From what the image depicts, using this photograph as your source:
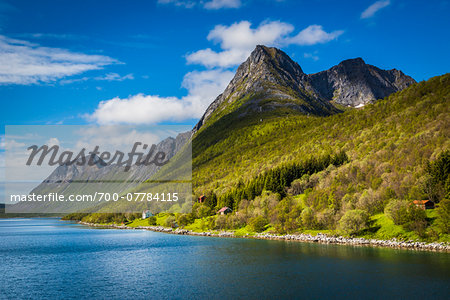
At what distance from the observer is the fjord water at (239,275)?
43875mm

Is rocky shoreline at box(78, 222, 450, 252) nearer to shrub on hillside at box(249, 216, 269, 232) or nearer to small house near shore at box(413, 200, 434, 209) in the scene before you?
shrub on hillside at box(249, 216, 269, 232)

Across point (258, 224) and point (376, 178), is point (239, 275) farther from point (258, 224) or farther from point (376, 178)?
point (376, 178)

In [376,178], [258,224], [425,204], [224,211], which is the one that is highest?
[376,178]

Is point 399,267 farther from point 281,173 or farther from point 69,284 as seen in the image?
point 281,173

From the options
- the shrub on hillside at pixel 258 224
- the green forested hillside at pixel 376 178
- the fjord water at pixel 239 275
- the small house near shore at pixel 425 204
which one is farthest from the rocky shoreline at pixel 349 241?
the small house near shore at pixel 425 204

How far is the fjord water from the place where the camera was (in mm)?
43875

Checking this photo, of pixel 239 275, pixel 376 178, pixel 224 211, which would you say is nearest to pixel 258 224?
pixel 224 211

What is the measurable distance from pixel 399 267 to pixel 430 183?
4378cm

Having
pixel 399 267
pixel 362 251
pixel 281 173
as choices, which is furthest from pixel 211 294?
pixel 281 173

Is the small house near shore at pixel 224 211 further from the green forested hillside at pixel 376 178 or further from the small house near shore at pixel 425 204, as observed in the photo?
the small house near shore at pixel 425 204

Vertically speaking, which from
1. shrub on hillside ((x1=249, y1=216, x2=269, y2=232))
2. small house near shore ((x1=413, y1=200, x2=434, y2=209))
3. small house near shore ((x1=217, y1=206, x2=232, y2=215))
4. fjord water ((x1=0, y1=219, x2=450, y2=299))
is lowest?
fjord water ((x1=0, y1=219, x2=450, y2=299))

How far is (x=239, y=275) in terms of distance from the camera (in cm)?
5447

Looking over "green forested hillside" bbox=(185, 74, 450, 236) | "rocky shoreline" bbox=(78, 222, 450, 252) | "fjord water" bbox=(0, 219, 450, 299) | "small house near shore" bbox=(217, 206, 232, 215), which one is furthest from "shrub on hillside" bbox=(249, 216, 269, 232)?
"fjord water" bbox=(0, 219, 450, 299)

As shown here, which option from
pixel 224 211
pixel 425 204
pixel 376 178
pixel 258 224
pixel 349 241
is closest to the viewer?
pixel 425 204
